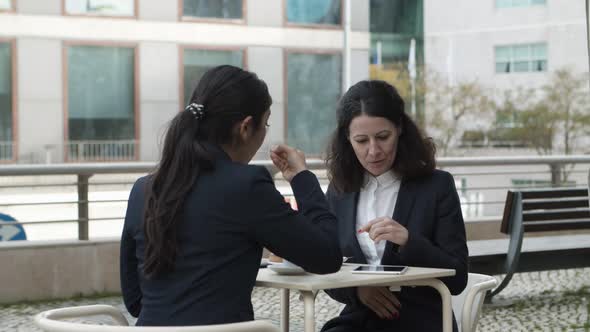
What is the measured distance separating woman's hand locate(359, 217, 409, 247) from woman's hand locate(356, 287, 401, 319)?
196 mm

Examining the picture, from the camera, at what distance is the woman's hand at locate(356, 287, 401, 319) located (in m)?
3.12

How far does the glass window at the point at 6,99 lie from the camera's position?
20.5 m

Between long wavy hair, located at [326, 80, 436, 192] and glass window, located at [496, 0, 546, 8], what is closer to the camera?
long wavy hair, located at [326, 80, 436, 192]

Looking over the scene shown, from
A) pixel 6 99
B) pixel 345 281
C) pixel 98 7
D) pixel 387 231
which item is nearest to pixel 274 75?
pixel 98 7

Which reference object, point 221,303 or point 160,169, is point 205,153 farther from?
point 221,303

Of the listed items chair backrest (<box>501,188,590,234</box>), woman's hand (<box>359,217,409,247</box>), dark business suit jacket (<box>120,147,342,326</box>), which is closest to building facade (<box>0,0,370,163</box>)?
chair backrest (<box>501,188,590,234</box>)

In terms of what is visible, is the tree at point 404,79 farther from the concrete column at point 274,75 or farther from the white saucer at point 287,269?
the white saucer at point 287,269

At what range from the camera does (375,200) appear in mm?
3336

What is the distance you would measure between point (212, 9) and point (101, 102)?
3.26m

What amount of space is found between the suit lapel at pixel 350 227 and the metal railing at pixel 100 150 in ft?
58.6

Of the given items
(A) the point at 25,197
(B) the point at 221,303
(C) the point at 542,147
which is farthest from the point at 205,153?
(C) the point at 542,147

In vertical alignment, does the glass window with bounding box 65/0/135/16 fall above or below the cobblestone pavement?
above

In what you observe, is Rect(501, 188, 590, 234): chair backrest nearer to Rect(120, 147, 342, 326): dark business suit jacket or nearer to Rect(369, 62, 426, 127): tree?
Rect(120, 147, 342, 326): dark business suit jacket

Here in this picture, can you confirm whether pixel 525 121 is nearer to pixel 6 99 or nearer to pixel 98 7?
pixel 98 7
